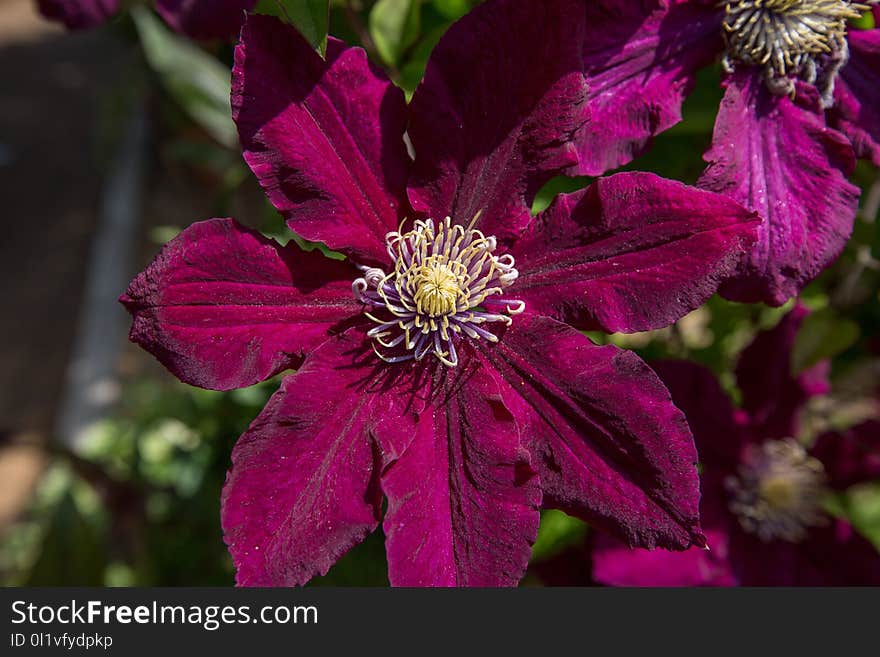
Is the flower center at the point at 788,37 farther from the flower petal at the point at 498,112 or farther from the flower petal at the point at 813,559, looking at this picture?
the flower petal at the point at 813,559

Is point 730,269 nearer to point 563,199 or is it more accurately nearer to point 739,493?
point 563,199

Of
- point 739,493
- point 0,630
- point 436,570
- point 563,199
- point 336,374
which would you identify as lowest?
point 739,493

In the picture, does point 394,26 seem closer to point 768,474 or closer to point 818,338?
point 818,338

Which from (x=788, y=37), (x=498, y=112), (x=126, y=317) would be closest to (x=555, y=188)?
(x=498, y=112)

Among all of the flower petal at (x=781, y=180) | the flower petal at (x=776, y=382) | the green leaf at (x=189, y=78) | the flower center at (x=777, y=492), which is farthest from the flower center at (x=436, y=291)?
the green leaf at (x=189, y=78)

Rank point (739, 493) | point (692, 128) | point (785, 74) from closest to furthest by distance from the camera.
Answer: point (785, 74) → point (692, 128) → point (739, 493)

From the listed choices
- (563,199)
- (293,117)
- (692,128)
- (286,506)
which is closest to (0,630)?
(286,506)
